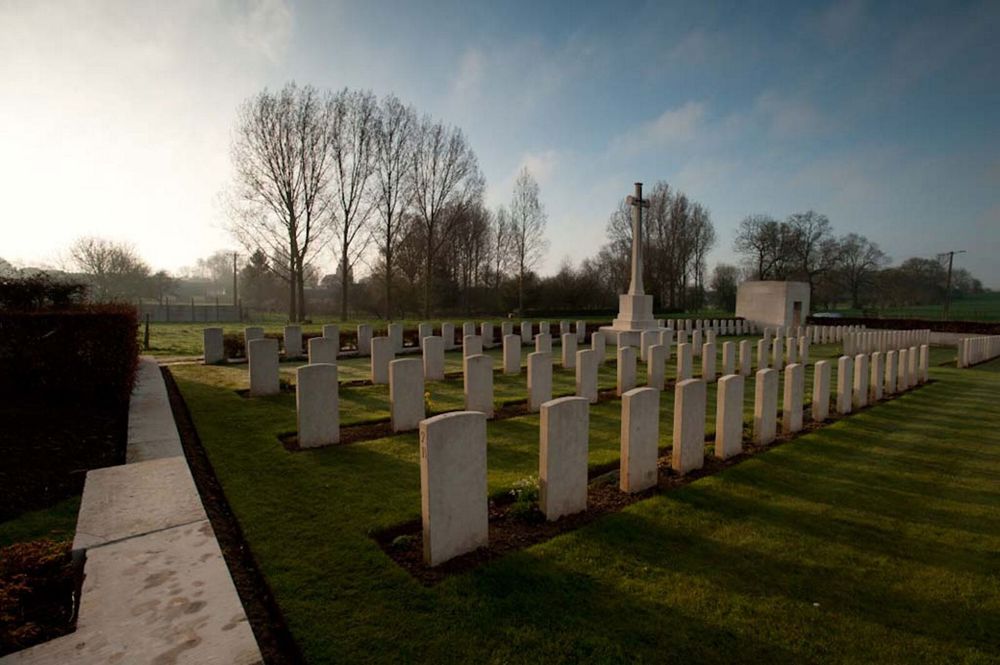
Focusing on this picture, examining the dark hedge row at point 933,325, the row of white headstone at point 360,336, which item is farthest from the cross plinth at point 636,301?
the dark hedge row at point 933,325

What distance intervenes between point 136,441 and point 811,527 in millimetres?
6537

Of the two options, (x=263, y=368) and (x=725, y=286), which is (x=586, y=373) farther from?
(x=725, y=286)

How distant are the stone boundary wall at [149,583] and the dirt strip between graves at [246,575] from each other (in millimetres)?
174

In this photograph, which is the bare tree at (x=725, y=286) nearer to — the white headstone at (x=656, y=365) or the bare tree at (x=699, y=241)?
the bare tree at (x=699, y=241)

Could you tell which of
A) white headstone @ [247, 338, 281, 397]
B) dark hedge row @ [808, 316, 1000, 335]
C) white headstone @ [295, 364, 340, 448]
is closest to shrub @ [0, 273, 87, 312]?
white headstone @ [247, 338, 281, 397]

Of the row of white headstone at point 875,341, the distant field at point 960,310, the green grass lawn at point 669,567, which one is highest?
the distant field at point 960,310

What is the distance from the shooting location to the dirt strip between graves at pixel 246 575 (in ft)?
7.73

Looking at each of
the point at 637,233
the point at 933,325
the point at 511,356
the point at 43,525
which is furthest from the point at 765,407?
the point at 933,325

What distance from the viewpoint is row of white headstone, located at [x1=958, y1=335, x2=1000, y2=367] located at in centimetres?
1527

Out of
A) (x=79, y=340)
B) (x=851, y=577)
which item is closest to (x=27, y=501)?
(x=79, y=340)

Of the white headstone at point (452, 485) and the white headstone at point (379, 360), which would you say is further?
the white headstone at point (379, 360)

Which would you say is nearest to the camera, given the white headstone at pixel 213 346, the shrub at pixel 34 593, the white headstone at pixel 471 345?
the shrub at pixel 34 593

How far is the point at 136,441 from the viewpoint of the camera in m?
5.02

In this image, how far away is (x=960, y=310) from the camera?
187 feet
